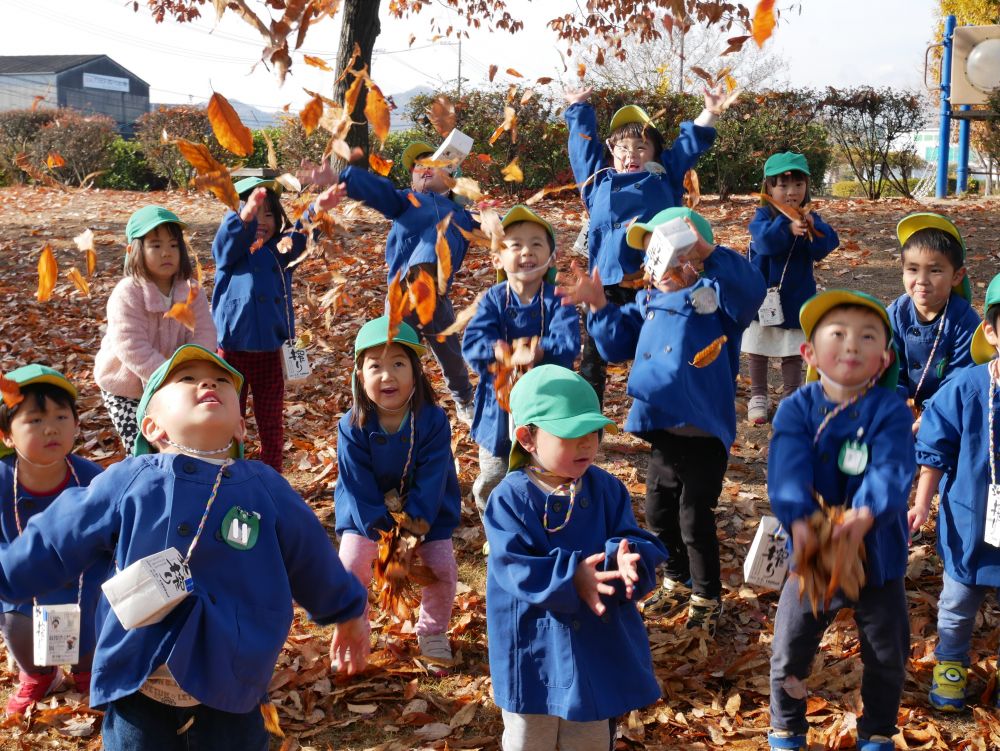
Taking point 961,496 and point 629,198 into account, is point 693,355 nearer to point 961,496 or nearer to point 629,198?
point 961,496

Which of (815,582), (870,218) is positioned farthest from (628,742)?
(870,218)

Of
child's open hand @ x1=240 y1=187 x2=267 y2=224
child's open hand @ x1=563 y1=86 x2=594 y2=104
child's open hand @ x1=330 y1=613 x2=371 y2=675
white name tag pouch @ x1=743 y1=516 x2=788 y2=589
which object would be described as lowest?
child's open hand @ x1=330 y1=613 x2=371 y2=675

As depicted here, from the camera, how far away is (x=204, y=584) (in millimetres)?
2561

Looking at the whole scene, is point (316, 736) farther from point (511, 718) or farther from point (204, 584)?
point (204, 584)

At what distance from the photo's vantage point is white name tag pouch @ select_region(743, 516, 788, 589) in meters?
3.38

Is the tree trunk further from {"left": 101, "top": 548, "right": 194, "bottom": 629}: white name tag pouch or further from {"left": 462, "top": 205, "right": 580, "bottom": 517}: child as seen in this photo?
{"left": 101, "top": 548, "right": 194, "bottom": 629}: white name tag pouch

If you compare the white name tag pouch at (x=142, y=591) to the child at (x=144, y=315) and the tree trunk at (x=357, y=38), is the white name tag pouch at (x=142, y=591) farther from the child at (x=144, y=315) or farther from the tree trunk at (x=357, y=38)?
the tree trunk at (x=357, y=38)

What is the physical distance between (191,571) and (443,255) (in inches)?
157

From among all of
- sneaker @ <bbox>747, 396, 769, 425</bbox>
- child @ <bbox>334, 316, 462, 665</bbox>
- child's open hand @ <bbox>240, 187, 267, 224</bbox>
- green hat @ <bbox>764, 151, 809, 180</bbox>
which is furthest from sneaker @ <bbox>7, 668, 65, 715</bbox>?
green hat @ <bbox>764, 151, 809, 180</bbox>

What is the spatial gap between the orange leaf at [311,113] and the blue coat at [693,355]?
1.83 metres

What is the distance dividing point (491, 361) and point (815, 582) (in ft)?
7.08

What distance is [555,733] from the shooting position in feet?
10.0

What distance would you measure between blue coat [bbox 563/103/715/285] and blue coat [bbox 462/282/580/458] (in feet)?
2.77

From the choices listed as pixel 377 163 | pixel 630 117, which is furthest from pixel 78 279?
pixel 630 117
